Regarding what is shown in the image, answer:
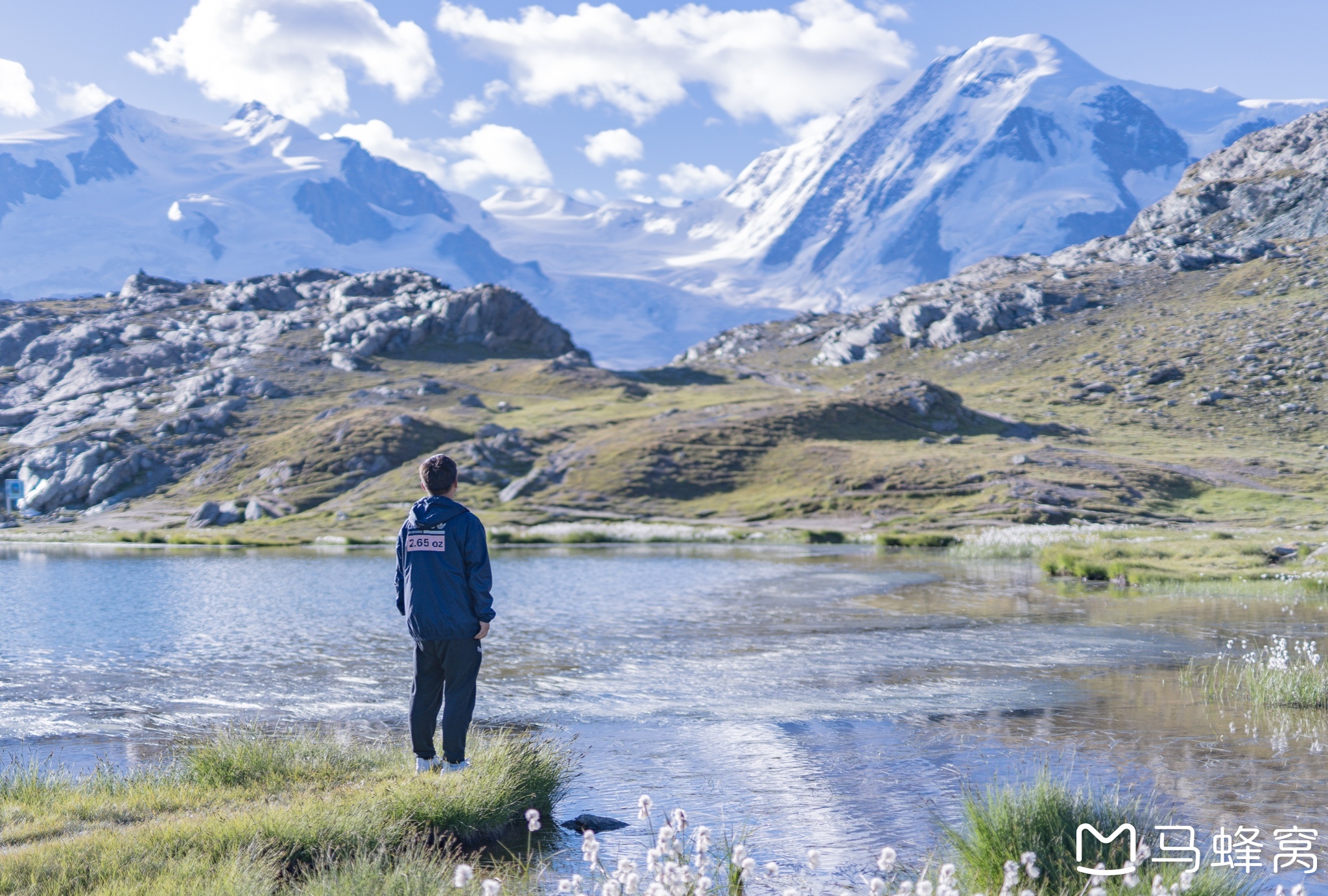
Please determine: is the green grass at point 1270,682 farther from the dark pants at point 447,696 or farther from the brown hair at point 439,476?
the brown hair at point 439,476

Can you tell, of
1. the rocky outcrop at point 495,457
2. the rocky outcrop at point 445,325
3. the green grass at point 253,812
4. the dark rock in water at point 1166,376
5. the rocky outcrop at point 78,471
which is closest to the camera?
the green grass at point 253,812

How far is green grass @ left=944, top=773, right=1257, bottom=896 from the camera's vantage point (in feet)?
23.6

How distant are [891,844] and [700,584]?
28939 mm

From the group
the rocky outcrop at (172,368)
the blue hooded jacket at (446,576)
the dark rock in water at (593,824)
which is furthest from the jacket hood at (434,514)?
the rocky outcrop at (172,368)

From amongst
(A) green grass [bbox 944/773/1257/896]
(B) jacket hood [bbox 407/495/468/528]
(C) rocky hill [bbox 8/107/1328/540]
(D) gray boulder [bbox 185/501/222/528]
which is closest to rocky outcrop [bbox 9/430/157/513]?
(C) rocky hill [bbox 8/107/1328/540]

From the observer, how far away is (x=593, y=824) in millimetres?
9703

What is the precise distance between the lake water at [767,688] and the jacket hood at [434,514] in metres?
3.19

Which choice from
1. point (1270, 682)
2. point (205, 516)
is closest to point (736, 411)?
point (205, 516)

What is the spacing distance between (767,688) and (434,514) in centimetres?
929

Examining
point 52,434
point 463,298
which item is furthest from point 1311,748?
Result: point 463,298

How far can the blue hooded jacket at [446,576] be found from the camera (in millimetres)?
9898

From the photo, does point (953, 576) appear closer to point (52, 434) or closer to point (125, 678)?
point (125, 678)

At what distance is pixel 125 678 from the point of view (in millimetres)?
18828

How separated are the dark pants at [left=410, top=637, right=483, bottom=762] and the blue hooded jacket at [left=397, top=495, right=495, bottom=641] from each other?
135 millimetres
